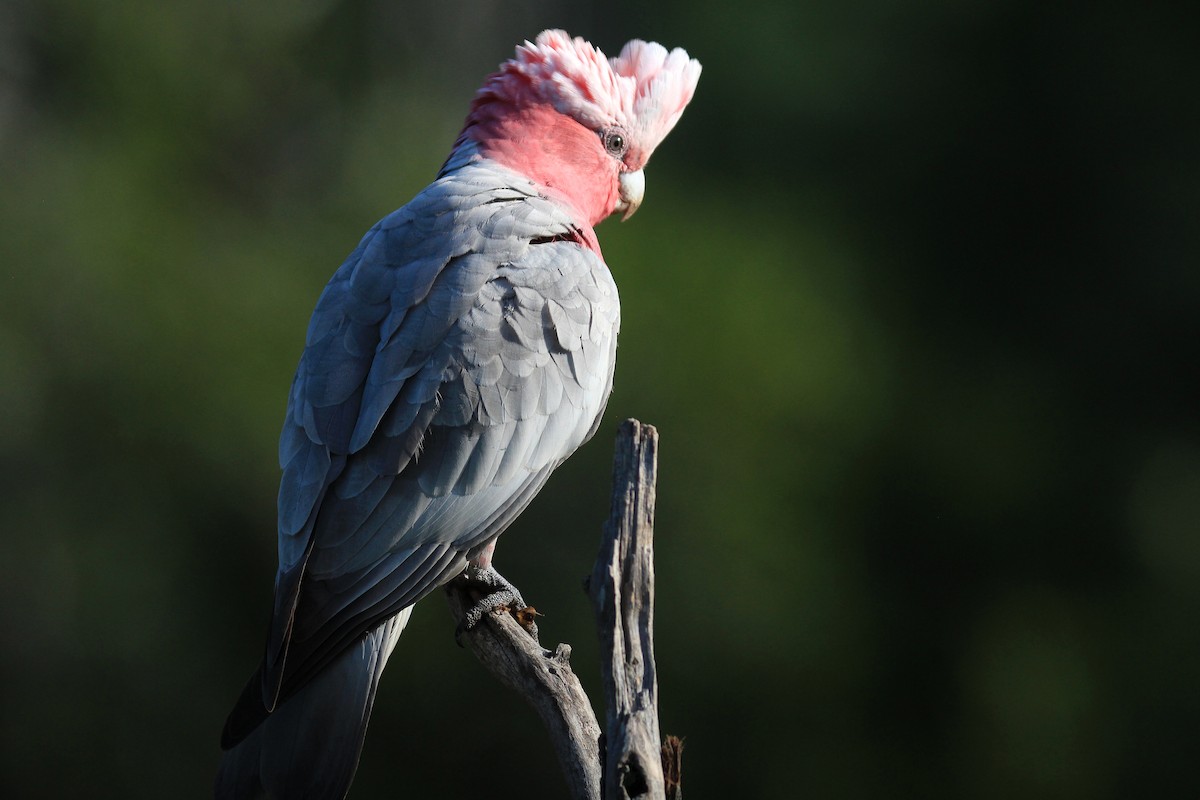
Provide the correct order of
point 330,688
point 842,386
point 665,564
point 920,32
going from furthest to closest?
point 920,32
point 842,386
point 665,564
point 330,688

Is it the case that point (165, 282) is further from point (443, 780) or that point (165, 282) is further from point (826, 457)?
point (826, 457)

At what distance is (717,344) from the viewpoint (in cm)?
406

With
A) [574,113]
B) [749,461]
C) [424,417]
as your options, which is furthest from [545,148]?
[749,461]

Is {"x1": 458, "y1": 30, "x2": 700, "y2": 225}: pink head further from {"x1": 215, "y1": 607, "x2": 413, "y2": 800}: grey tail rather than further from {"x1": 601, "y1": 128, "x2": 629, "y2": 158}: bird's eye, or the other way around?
{"x1": 215, "y1": 607, "x2": 413, "y2": 800}: grey tail

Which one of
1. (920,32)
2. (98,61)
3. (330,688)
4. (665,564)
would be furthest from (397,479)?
(920,32)

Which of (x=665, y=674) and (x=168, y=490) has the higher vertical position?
(x=168, y=490)

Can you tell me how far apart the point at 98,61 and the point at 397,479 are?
3238mm

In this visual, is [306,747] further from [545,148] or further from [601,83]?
[601,83]

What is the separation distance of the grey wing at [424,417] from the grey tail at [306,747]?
0.06m

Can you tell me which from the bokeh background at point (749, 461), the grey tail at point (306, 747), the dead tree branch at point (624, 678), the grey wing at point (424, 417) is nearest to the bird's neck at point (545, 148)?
the grey wing at point (424, 417)

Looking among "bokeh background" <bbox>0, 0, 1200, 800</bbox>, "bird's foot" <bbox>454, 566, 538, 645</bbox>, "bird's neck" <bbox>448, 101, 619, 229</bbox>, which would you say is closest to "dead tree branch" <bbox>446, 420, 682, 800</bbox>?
"bird's foot" <bbox>454, 566, 538, 645</bbox>

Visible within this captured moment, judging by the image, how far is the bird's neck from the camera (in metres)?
2.38

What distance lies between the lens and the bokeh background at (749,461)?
402 cm

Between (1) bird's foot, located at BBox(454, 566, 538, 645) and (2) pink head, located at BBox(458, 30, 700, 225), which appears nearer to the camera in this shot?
(1) bird's foot, located at BBox(454, 566, 538, 645)
